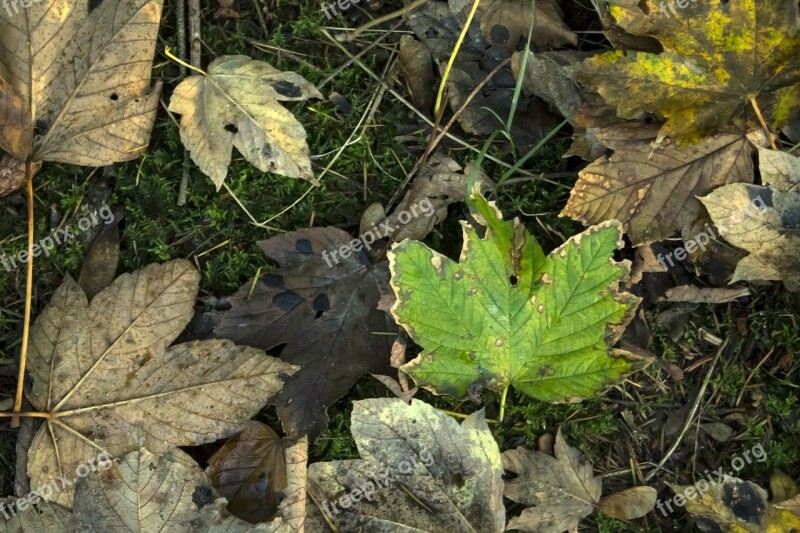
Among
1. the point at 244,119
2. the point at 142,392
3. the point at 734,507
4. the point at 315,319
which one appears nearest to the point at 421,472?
the point at 315,319

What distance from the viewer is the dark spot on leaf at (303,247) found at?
2332 millimetres

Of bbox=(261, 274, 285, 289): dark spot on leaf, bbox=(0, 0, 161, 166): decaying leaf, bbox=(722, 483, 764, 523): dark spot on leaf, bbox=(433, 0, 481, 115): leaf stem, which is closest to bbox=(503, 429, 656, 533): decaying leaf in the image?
bbox=(722, 483, 764, 523): dark spot on leaf

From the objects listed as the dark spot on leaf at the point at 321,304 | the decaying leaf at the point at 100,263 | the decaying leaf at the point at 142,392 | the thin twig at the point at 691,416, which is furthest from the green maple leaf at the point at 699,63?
the decaying leaf at the point at 100,263

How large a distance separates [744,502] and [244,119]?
6.91 feet

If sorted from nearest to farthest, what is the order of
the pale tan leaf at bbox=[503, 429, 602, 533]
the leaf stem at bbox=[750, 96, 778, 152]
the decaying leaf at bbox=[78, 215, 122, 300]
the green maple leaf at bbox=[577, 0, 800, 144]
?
the green maple leaf at bbox=[577, 0, 800, 144] → the leaf stem at bbox=[750, 96, 778, 152] → the pale tan leaf at bbox=[503, 429, 602, 533] → the decaying leaf at bbox=[78, 215, 122, 300]

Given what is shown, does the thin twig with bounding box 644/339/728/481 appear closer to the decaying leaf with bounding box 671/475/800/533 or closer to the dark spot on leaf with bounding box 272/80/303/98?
the decaying leaf with bounding box 671/475/800/533

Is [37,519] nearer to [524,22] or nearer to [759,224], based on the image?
[524,22]

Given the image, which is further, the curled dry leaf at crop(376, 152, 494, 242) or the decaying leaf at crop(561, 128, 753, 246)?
the curled dry leaf at crop(376, 152, 494, 242)

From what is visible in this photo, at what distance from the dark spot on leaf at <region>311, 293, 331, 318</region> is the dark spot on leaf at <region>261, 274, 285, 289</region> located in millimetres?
124

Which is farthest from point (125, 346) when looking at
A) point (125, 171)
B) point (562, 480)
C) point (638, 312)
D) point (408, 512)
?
point (638, 312)

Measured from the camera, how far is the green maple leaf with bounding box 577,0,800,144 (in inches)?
79.0

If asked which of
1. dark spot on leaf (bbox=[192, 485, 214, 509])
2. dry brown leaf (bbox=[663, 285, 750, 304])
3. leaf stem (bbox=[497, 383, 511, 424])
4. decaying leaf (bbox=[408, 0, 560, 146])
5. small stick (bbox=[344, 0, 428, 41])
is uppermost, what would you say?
small stick (bbox=[344, 0, 428, 41])

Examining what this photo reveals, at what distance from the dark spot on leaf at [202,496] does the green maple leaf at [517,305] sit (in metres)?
0.76

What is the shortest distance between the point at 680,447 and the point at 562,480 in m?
0.45
